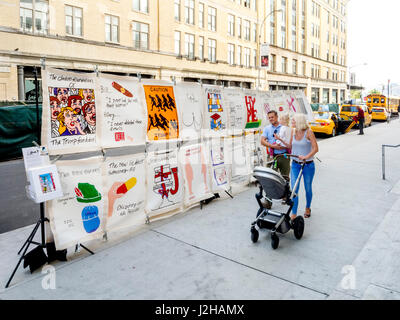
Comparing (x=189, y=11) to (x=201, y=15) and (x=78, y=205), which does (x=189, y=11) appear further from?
(x=78, y=205)

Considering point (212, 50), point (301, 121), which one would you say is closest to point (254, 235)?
point (301, 121)

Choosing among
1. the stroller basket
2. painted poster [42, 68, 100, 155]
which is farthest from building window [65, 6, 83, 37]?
the stroller basket

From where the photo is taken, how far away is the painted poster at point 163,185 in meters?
6.07

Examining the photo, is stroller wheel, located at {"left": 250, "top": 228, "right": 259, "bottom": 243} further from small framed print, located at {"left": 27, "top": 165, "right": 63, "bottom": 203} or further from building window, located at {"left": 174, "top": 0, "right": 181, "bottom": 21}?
building window, located at {"left": 174, "top": 0, "right": 181, "bottom": 21}

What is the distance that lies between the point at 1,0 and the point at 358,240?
26.9 meters

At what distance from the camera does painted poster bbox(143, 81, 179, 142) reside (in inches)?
236

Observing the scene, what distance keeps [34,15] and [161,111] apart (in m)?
24.0

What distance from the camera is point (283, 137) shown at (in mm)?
7293

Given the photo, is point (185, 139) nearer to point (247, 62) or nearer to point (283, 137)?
point (283, 137)

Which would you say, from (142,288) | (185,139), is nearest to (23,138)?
(185,139)

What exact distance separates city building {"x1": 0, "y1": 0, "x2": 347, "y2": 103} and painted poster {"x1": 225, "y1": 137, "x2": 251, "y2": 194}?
2161 mm

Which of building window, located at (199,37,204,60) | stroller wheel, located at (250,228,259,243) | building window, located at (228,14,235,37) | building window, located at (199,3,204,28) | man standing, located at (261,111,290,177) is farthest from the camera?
building window, located at (228,14,235,37)

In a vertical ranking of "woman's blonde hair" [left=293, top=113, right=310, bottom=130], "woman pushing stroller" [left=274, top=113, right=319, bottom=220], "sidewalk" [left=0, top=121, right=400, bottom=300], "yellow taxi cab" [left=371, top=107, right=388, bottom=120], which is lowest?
"sidewalk" [left=0, top=121, right=400, bottom=300]

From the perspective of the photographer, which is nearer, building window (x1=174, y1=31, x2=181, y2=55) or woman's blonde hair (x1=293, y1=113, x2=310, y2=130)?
woman's blonde hair (x1=293, y1=113, x2=310, y2=130)
